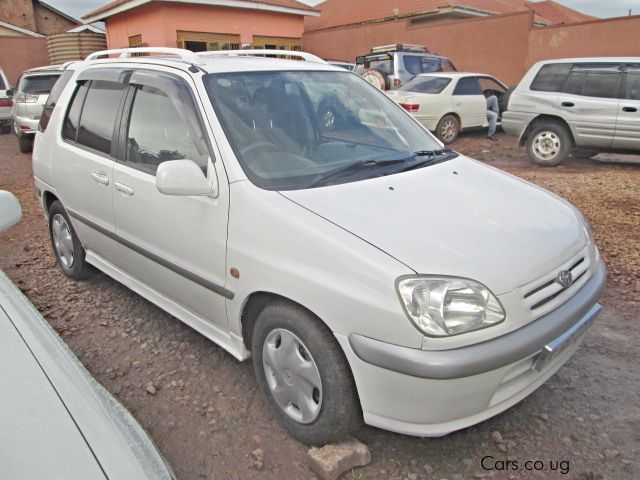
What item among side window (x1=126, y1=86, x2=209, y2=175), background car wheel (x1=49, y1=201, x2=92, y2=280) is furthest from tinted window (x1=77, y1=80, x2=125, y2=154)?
background car wheel (x1=49, y1=201, x2=92, y2=280)

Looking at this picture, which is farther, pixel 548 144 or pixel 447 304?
pixel 548 144

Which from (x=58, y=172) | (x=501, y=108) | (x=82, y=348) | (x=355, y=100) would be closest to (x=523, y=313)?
(x=355, y=100)

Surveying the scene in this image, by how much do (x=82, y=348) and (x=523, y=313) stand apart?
2.69m

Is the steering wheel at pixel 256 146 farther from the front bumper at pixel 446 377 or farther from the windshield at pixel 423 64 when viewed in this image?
the windshield at pixel 423 64

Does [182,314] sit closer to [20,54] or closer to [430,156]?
[430,156]

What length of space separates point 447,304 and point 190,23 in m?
15.3

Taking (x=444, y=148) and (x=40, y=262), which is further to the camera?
(x=40, y=262)

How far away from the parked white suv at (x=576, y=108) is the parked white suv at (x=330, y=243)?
6027 millimetres

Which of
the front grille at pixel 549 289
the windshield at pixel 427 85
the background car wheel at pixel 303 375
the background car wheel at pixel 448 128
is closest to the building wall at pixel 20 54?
the windshield at pixel 427 85

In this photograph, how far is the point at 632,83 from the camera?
8.08 m

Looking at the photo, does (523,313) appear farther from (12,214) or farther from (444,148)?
(12,214)

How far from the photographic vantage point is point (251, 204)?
2.44 metres

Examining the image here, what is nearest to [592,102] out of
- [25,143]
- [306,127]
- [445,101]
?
[445,101]

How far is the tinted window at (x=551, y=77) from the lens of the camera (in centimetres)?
869
